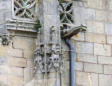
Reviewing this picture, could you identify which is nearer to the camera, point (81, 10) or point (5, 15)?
point (5, 15)

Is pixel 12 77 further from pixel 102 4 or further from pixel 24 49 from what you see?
pixel 102 4

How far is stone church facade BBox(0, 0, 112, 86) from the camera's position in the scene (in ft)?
45.9

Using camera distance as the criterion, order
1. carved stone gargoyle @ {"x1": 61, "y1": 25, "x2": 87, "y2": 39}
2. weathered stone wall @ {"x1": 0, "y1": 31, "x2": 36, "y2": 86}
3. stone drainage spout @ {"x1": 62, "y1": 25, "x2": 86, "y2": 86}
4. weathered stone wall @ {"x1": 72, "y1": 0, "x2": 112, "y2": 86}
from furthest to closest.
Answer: weathered stone wall @ {"x1": 72, "y1": 0, "x2": 112, "y2": 86} < stone drainage spout @ {"x1": 62, "y1": 25, "x2": 86, "y2": 86} < carved stone gargoyle @ {"x1": 61, "y1": 25, "x2": 87, "y2": 39} < weathered stone wall @ {"x1": 0, "y1": 31, "x2": 36, "y2": 86}

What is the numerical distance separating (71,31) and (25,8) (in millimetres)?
1082

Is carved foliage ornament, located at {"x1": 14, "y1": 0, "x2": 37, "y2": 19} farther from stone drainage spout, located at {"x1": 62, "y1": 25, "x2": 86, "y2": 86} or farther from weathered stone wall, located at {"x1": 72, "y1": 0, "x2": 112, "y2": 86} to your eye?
weathered stone wall, located at {"x1": 72, "y1": 0, "x2": 112, "y2": 86}

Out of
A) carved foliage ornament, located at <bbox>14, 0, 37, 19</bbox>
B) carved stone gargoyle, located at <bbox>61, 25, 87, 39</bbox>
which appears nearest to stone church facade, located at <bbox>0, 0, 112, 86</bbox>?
carved foliage ornament, located at <bbox>14, 0, 37, 19</bbox>

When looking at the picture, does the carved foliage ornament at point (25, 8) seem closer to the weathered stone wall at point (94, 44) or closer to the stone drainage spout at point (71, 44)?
the stone drainage spout at point (71, 44)

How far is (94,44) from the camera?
49.1ft

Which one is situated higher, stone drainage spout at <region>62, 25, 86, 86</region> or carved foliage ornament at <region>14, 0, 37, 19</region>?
carved foliage ornament at <region>14, 0, 37, 19</region>

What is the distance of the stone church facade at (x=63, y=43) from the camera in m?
14.0

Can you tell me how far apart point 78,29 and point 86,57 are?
863 mm

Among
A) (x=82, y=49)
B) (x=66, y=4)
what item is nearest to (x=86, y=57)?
(x=82, y=49)

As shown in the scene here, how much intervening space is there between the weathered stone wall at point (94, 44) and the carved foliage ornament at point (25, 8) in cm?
103

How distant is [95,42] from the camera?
15.0m
